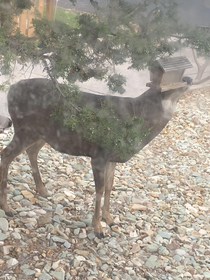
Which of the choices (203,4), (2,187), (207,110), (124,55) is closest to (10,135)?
(2,187)

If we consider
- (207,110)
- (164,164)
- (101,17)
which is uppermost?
(101,17)

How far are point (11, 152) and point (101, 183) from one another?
0.39m

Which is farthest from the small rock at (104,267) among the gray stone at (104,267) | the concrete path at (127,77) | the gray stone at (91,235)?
the concrete path at (127,77)

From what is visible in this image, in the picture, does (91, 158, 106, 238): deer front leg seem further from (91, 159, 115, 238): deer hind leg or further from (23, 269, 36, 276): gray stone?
(23, 269, 36, 276): gray stone

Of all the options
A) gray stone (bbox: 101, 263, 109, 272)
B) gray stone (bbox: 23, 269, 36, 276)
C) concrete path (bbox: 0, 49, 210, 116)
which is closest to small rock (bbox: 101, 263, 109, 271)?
gray stone (bbox: 101, 263, 109, 272)

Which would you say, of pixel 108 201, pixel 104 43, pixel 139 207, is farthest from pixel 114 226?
pixel 104 43

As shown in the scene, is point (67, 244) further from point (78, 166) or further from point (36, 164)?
point (78, 166)

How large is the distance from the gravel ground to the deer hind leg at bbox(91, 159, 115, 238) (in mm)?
43

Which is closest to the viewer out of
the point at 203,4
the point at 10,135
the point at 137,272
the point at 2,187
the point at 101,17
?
the point at 203,4

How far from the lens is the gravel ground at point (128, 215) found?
1324mm

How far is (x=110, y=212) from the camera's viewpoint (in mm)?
1670

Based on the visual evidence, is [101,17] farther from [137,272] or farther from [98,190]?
[137,272]

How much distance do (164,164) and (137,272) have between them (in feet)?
2.67

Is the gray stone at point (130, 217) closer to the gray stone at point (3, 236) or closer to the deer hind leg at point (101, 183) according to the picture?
the deer hind leg at point (101, 183)
